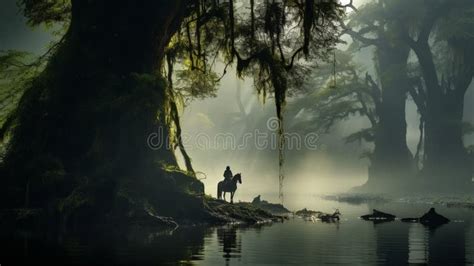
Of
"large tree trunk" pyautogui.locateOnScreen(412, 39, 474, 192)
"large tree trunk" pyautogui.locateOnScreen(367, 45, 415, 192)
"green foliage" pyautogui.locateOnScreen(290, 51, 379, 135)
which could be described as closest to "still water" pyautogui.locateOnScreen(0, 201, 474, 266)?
"large tree trunk" pyautogui.locateOnScreen(412, 39, 474, 192)

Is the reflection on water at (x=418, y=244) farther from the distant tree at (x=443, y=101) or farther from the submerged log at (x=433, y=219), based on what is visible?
the distant tree at (x=443, y=101)

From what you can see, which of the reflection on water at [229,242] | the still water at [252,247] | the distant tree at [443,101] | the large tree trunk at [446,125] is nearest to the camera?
the still water at [252,247]

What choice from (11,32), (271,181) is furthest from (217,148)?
(11,32)

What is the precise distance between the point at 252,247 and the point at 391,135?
43714mm

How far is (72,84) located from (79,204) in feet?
16.3

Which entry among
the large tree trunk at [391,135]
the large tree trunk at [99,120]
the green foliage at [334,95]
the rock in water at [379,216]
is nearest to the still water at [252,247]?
the large tree trunk at [99,120]

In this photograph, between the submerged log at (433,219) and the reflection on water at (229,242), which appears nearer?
the reflection on water at (229,242)

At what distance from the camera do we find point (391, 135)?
190 ft

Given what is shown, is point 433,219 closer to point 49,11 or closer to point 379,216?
point 379,216

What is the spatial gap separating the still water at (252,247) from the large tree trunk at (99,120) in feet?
9.61

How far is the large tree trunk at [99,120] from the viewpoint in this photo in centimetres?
2202

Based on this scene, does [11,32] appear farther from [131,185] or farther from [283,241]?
[283,241]

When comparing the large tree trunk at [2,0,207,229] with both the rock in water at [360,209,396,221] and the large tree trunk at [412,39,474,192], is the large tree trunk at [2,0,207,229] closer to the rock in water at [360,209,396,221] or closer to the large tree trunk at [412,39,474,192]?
the rock in water at [360,209,396,221]

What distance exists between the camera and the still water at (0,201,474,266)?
1380 cm
